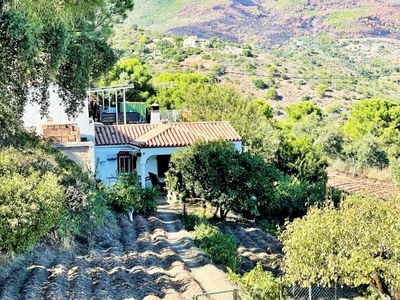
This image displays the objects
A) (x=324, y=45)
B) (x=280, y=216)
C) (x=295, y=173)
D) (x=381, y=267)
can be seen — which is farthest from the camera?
(x=324, y=45)

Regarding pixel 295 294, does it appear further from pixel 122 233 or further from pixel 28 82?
pixel 28 82

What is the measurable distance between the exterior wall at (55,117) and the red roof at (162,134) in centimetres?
175

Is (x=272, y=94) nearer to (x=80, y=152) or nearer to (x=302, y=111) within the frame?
(x=302, y=111)

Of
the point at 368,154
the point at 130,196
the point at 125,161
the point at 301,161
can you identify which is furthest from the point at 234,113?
the point at 130,196

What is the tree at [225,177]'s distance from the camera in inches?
725

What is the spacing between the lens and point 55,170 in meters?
12.4

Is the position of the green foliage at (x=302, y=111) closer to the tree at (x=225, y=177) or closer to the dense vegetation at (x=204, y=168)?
the dense vegetation at (x=204, y=168)

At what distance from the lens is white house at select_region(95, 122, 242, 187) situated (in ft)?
77.3

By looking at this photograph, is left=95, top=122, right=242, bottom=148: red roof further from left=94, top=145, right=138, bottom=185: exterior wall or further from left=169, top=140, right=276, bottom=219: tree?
left=169, top=140, right=276, bottom=219: tree

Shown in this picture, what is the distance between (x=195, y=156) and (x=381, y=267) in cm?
1067

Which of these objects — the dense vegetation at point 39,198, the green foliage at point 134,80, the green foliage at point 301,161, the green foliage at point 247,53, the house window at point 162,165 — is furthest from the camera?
the green foliage at point 247,53

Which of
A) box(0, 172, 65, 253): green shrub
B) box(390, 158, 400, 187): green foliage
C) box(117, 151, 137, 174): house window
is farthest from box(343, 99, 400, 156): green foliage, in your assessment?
box(0, 172, 65, 253): green shrub

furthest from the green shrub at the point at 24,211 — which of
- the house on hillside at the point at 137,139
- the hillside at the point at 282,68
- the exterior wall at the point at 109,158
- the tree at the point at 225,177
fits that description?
the hillside at the point at 282,68

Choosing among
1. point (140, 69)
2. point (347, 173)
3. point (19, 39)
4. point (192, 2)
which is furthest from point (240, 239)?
point (192, 2)
